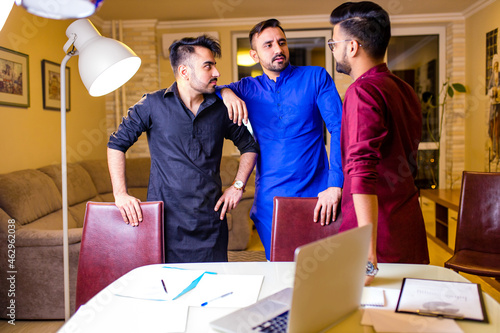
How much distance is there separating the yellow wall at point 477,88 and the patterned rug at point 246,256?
9.69ft

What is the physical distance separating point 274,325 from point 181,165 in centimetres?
111

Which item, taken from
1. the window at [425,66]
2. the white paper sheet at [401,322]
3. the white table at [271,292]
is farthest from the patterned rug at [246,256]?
the window at [425,66]

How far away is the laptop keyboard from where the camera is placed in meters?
0.93

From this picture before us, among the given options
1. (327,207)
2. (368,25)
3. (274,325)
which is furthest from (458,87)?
Result: (274,325)

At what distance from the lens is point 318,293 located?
842 millimetres

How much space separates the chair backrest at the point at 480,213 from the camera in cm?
252

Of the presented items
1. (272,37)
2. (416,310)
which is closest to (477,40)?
(272,37)

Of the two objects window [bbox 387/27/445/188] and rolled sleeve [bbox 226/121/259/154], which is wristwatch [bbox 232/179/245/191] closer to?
rolled sleeve [bbox 226/121/259/154]

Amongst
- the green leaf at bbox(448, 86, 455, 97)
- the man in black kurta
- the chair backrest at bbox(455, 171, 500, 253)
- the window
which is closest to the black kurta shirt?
the man in black kurta

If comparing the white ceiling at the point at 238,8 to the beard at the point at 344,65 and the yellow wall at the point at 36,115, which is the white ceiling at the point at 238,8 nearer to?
the yellow wall at the point at 36,115

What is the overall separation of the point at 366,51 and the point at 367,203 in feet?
1.67

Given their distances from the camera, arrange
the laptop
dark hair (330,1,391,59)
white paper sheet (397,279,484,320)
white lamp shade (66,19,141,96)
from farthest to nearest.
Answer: white lamp shade (66,19,141,96) < dark hair (330,1,391,59) < white paper sheet (397,279,484,320) < the laptop

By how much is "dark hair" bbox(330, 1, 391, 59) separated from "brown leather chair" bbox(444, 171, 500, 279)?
1568 millimetres

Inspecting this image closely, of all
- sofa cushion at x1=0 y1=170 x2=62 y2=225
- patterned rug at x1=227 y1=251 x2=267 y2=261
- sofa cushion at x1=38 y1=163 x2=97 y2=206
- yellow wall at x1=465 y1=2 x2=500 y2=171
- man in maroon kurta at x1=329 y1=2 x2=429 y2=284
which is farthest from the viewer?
yellow wall at x1=465 y1=2 x2=500 y2=171
